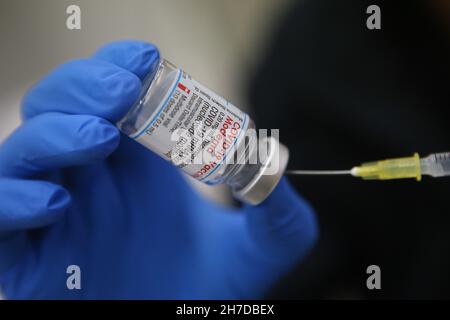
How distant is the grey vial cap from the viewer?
65 cm

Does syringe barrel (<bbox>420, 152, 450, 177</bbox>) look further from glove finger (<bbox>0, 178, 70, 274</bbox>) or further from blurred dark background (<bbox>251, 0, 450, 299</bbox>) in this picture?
glove finger (<bbox>0, 178, 70, 274</bbox>)

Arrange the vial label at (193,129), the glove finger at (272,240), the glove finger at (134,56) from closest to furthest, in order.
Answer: the vial label at (193,129) < the glove finger at (134,56) < the glove finger at (272,240)

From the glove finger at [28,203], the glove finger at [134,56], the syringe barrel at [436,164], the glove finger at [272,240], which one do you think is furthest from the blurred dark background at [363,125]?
the glove finger at [28,203]

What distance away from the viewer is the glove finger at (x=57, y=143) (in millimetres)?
580

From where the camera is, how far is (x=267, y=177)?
651mm

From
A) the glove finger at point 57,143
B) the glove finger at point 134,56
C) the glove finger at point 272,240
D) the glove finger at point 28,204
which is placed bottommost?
the glove finger at point 272,240

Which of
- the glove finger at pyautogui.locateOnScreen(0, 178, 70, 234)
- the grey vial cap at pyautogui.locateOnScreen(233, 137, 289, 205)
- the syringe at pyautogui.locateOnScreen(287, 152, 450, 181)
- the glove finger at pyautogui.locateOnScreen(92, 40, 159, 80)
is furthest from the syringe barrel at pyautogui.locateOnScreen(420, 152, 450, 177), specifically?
the glove finger at pyautogui.locateOnScreen(0, 178, 70, 234)

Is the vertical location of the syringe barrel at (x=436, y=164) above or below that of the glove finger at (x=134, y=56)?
below

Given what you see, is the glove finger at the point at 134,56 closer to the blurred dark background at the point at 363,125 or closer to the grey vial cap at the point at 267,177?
the grey vial cap at the point at 267,177

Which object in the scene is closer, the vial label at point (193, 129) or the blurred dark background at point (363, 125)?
the vial label at point (193, 129)

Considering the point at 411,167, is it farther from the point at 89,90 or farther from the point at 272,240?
the point at 89,90

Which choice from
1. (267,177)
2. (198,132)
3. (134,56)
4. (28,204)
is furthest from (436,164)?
(28,204)

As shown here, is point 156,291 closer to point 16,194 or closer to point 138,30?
point 16,194
